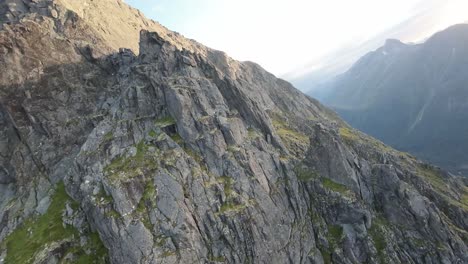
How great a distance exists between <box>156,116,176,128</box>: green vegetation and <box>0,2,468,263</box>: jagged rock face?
34 cm

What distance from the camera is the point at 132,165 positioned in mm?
82000

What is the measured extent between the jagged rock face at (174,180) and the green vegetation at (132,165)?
304 millimetres

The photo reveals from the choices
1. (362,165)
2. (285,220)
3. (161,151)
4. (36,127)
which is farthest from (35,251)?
(362,165)

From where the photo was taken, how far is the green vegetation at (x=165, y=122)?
93525 millimetres

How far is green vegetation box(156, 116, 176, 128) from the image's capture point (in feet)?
307

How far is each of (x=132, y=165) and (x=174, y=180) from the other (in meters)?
10.8

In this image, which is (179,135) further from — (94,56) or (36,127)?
(94,56)

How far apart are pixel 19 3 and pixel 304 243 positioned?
500ft

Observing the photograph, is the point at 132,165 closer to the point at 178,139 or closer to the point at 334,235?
the point at 178,139

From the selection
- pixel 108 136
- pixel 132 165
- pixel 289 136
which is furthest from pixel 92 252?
pixel 289 136

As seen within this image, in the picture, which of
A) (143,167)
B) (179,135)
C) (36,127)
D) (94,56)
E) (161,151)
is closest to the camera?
(143,167)

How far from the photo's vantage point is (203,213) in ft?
255

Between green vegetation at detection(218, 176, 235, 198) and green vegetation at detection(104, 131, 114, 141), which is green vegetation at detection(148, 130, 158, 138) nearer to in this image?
green vegetation at detection(104, 131, 114, 141)

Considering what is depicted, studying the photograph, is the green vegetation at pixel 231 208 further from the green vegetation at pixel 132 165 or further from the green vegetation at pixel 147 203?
the green vegetation at pixel 132 165
